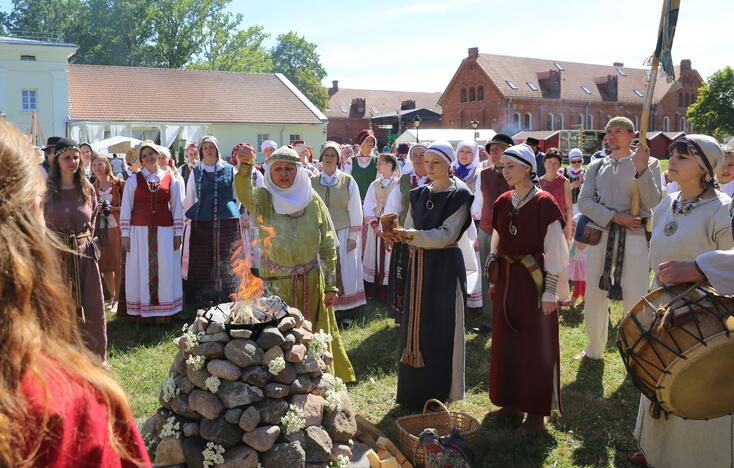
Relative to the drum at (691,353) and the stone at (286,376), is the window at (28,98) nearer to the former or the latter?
the stone at (286,376)

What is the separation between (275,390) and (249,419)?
22 centimetres

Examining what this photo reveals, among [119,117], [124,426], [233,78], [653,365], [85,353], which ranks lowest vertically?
[653,365]

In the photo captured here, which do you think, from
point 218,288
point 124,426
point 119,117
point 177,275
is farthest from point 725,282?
point 119,117

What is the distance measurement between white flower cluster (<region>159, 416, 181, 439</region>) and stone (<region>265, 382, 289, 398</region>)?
0.53 meters

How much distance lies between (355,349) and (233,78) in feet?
119

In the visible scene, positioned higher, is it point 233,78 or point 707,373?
point 233,78

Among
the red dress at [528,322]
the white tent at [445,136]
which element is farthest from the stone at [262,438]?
the white tent at [445,136]

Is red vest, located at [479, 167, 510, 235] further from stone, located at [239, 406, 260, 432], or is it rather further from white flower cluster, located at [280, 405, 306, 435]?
stone, located at [239, 406, 260, 432]

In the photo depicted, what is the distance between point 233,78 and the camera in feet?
132

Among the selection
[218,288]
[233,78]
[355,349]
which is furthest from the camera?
[233,78]

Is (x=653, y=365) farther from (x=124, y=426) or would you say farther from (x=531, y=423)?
(x=124, y=426)

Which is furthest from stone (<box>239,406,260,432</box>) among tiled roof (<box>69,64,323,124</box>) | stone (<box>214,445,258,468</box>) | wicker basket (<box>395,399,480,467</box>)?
tiled roof (<box>69,64,323,124</box>)

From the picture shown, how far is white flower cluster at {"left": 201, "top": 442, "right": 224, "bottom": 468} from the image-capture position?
342cm

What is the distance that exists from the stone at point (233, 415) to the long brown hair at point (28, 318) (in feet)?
7.07
